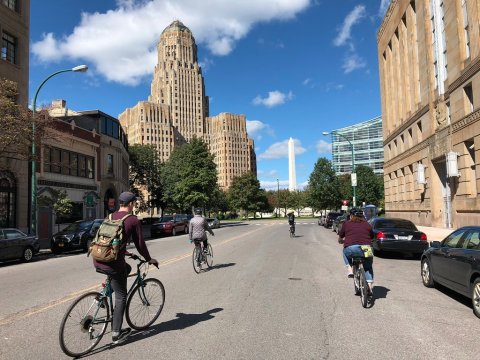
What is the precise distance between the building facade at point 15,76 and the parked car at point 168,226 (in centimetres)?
984

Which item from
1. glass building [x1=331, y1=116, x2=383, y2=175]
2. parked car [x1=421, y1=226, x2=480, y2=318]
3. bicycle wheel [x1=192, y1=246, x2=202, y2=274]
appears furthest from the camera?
glass building [x1=331, y1=116, x2=383, y2=175]

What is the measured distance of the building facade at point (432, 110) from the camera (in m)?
25.4

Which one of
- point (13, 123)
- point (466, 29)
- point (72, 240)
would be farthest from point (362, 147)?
point (13, 123)

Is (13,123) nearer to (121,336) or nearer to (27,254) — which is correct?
(27,254)

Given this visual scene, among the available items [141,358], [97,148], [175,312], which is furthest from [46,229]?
[141,358]

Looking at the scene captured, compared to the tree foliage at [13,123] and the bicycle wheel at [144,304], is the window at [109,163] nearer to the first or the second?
the tree foliage at [13,123]

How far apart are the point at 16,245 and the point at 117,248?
14.1 m

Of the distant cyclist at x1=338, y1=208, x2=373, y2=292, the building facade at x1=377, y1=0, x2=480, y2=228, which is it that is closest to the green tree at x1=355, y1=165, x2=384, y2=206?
the building facade at x1=377, y1=0, x2=480, y2=228

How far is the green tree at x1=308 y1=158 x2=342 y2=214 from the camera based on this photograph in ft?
244

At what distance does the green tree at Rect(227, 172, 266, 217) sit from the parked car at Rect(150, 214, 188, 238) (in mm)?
63443

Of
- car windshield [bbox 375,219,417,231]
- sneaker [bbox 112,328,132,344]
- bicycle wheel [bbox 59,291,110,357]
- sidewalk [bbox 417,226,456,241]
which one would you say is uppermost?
car windshield [bbox 375,219,417,231]

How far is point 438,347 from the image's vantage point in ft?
17.5

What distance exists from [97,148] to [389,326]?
3655cm

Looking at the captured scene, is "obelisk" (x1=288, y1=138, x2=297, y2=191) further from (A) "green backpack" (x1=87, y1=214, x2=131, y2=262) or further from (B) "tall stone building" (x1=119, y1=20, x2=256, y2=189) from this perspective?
(A) "green backpack" (x1=87, y1=214, x2=131, y2=262)
